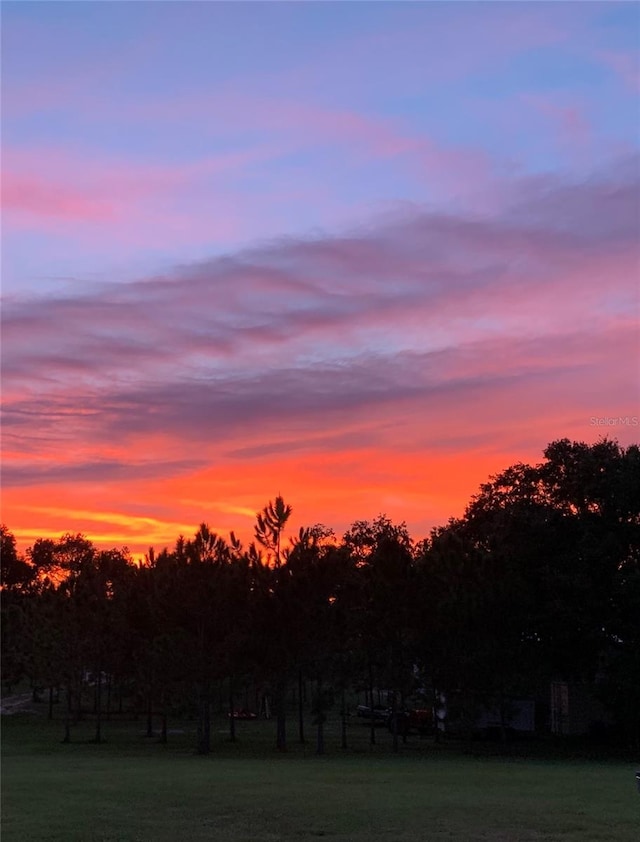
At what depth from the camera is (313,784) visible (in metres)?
28.6

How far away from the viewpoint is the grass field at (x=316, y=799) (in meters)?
18.3

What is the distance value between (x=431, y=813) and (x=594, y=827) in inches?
139

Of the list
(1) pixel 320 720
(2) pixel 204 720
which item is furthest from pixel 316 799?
(2) pixel 204 720

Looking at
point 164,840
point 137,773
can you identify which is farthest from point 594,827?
point 137,773

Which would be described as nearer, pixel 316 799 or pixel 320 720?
pixel 316 799

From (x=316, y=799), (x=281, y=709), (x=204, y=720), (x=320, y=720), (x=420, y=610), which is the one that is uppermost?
(x=420, y=610)

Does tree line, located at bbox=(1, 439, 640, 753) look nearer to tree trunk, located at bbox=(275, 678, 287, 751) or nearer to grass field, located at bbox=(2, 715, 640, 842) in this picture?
tree trunk, located at bbox=(275, 678, 287, 751)

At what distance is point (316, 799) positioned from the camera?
24.0 m

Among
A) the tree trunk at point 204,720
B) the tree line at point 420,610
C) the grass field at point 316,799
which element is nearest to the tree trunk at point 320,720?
the tree line at point 420,610

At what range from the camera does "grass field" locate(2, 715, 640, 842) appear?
18.3 meters

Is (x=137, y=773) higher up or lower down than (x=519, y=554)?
lower down

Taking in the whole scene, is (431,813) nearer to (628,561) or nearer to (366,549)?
(628,561)

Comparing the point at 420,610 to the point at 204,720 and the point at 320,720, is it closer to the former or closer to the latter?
the point at 320,720

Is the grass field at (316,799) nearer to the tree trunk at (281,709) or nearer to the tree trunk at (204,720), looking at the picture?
the tree trunk at (204,720)
